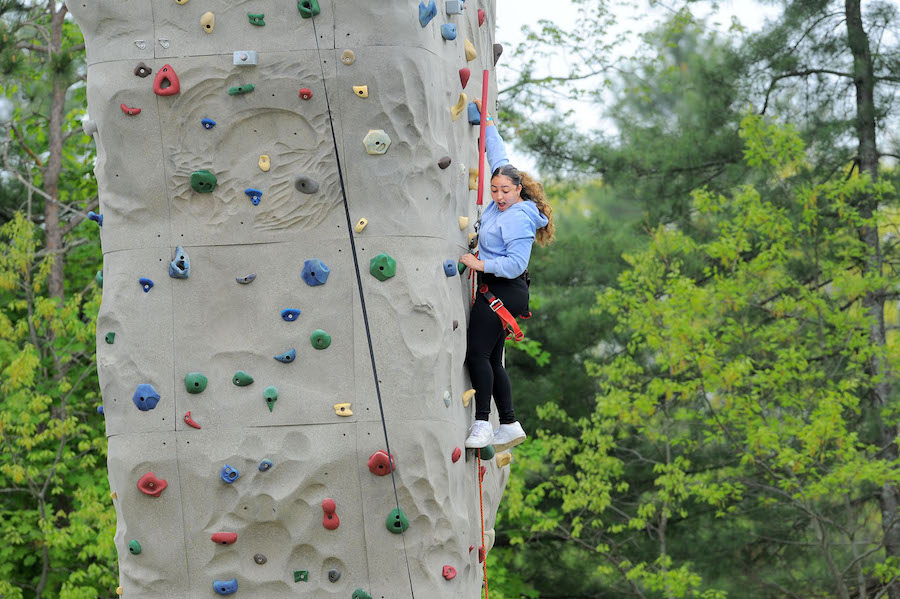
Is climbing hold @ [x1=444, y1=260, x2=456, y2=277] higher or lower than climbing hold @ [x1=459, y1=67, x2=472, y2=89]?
below

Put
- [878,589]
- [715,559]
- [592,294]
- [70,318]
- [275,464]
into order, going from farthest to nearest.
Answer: [592,294] → [715,559] → [878,589] → [70,318] → [275,464]

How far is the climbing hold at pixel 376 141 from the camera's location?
5.33 m

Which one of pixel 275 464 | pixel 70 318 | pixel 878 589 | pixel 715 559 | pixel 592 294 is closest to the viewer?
pixel 275 464

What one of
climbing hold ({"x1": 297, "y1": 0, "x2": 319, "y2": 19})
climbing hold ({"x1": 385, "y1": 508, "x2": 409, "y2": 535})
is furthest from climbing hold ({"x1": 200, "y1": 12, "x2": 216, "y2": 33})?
climbing hold ({"x1": 385, "y1": 508, "x2": 409, "y2": 535})

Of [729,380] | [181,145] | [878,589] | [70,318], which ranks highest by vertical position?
[181,145]

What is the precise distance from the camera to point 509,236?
18.3 ft

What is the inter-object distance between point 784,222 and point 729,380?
5.17ft

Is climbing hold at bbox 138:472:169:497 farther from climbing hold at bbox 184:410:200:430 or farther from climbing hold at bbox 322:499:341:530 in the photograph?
climbing hold at bbox 322:499:341:530

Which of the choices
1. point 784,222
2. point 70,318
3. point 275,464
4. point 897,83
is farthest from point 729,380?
point 275,464

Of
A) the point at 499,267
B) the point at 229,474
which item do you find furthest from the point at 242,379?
the point at 499,267

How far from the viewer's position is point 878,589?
12180 mm

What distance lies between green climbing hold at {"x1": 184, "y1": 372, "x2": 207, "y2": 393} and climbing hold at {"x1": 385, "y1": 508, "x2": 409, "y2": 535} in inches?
38.1

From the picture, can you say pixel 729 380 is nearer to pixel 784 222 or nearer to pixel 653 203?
pixel 784 222

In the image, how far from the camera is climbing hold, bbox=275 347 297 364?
17.5ft
